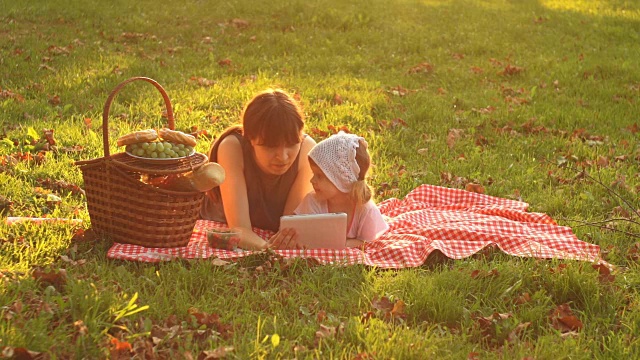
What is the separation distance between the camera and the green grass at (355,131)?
382 centimetres

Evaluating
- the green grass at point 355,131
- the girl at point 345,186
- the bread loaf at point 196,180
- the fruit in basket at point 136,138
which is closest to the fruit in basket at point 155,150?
the fruit in basket at point 136,138

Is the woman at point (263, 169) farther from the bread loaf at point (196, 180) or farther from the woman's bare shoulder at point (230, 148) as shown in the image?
the bread loaf at point (196, 180)

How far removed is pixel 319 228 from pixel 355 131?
3.34 meters

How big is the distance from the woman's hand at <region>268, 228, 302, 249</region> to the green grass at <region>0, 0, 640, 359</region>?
0.27m

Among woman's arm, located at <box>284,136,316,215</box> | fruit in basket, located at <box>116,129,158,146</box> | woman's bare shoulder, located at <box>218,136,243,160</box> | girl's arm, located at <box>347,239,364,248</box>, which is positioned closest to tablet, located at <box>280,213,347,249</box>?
girl's arm, located at <box>347,239,364,248</box>

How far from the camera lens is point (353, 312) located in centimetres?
414

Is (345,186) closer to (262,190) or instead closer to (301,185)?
(301,185)

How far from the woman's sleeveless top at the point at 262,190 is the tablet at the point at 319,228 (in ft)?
1.81

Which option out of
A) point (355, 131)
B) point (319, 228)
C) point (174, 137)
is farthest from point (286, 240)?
point (355, 131)

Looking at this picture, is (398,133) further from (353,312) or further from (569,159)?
(353,312)

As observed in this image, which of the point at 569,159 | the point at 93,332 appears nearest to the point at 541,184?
the point at 569,159

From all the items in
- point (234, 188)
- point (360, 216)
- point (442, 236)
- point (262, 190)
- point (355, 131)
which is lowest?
point (355, 131)

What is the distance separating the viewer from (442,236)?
537 centimetres

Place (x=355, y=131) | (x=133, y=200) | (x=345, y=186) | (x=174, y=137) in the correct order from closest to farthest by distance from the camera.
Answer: (x=133, y=200), (x=174, y=137), (x=345, y=186), (x=355, y=131)
